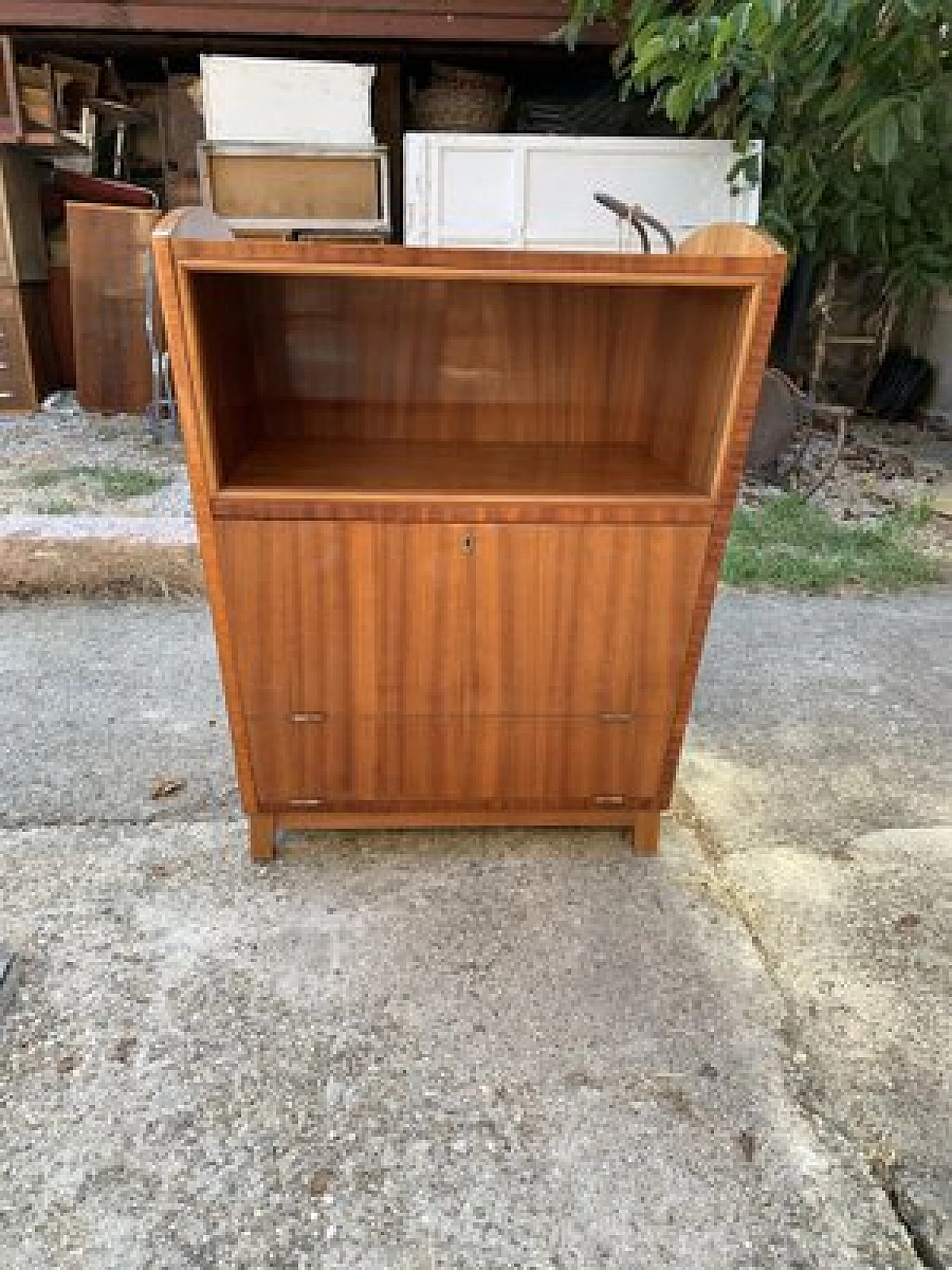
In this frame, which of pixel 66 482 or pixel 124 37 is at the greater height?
pixel 124 37

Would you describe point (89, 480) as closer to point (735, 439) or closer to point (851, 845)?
point (735, 439)

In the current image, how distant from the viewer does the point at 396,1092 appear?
3.98 ft

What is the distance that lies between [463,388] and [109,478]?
8.34 ft

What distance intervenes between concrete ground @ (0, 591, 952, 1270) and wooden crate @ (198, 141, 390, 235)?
117 inches

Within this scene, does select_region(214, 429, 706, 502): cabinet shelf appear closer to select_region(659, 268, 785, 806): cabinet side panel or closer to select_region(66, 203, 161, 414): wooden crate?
select_region(659, 268, 785, 806): cabinet side panel

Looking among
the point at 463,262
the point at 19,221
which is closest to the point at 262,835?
the point at 463,262

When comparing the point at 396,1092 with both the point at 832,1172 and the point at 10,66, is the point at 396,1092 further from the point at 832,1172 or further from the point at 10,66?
the point at 10,66

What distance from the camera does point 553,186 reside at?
14.3ft

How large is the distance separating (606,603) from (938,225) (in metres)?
3.93

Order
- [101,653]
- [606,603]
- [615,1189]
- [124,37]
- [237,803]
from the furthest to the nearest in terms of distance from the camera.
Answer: [124,37]
[101,653]
[237,803]
[606,603]
[615,1189]

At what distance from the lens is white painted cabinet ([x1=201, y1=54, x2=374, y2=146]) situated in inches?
161

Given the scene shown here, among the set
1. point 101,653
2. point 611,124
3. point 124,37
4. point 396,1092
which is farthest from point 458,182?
point 396,1092

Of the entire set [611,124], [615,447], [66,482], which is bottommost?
[66,482]

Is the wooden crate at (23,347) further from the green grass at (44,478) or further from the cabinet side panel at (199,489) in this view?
the cabinet side panel at (199,489)
